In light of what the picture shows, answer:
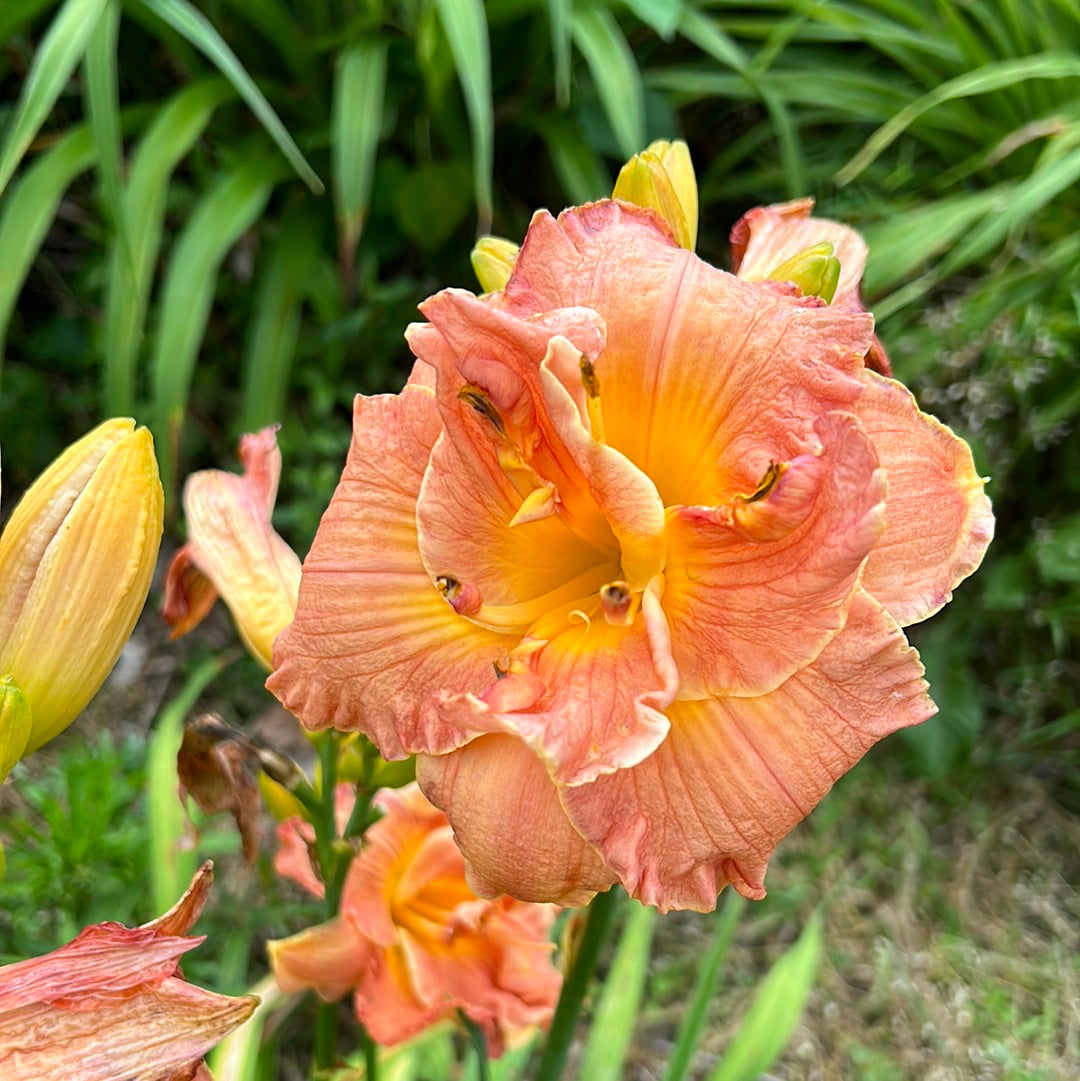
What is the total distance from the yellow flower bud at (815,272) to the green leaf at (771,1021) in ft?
2.40

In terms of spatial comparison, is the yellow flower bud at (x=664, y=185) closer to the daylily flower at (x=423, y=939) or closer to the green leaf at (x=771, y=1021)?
the daylily flower at (x=423, y=939)

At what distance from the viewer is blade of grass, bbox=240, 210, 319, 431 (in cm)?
142

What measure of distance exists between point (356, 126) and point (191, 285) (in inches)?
11.3

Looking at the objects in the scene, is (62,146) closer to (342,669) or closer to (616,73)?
(616,73)

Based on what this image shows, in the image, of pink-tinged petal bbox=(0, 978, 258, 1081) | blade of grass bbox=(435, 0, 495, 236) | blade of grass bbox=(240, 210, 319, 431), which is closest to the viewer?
pink-tinged petal bbox=(0, 978, 258, 1081)

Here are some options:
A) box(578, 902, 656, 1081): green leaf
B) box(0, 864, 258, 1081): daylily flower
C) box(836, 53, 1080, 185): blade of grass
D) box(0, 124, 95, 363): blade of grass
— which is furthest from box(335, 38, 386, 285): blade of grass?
box(0, 864, 258, 1081): daylily flower

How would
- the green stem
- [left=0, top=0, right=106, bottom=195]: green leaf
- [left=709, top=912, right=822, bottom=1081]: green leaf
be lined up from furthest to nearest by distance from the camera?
[left=0, top=0, right=106, bottom=195]: green leaf < [left=709, top=912, right=822, bottom=1081]: green leaf < the green stem

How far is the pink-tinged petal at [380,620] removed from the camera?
0.37 meters

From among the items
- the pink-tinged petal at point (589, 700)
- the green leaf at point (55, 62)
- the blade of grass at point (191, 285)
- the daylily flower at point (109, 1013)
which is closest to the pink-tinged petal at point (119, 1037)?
the daylily flower at point (109, 1013)

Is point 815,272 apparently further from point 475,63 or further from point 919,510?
point 475,63

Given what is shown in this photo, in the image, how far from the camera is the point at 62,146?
4.59ft

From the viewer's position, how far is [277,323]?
1461 millimetres

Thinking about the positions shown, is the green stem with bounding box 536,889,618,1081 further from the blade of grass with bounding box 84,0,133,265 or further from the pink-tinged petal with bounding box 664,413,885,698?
the blade of grass with bounding box 84,0,133,265

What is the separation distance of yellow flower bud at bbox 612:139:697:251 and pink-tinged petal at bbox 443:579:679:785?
15cm
